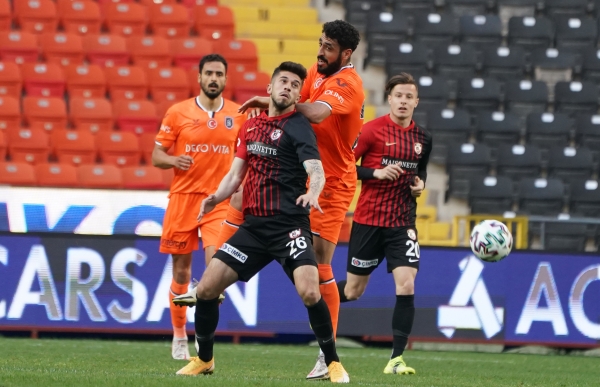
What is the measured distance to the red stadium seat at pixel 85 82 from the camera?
15.5 m

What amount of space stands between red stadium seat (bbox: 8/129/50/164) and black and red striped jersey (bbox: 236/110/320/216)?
8.27 meters

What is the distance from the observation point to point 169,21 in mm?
17078

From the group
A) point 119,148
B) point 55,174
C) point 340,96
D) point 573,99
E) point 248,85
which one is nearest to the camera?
point 340,96

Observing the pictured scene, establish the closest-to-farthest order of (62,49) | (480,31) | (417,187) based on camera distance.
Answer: (417,187), (62,49), (480,31)

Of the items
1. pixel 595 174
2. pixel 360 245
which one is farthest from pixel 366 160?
pixel 595 174

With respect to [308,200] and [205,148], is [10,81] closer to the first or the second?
[205,148]

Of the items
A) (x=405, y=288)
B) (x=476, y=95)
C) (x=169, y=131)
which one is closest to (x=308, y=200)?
(x=405, y=288)

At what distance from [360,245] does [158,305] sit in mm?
2889

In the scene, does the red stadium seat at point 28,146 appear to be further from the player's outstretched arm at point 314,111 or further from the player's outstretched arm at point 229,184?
the player's outstretched arm at point 314,111

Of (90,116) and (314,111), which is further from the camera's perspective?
(90,116)

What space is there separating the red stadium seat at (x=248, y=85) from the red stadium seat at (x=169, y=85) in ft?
2.38

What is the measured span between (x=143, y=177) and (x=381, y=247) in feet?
19.5

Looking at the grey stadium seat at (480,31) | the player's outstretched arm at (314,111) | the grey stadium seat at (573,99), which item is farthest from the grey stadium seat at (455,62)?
the player's outstretched arm at (314,111)

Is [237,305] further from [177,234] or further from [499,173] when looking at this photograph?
[499,173]
